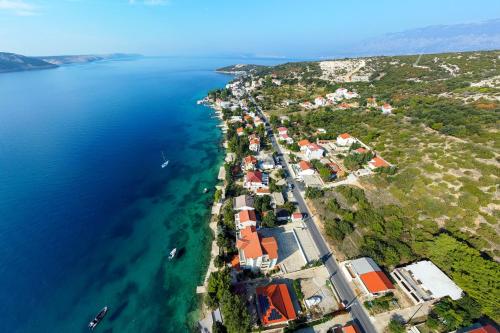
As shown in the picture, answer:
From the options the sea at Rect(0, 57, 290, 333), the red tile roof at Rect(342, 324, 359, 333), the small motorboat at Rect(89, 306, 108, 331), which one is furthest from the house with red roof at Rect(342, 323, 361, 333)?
the small motorboat at Rect(89, 306, 108, 331)

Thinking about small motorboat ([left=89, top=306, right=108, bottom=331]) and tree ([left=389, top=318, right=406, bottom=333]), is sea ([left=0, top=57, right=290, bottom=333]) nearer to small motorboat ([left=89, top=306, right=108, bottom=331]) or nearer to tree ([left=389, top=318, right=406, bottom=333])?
small motorboat ([left=89, top=306, right=108, bottom=331])

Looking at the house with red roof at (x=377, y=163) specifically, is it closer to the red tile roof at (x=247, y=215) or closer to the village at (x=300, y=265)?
the village at (x=300, y=265)

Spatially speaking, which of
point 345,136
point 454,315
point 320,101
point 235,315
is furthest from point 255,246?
point 320,101

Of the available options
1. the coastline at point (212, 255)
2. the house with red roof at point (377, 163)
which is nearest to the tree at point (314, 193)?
the house with red roof at point (377, 163)

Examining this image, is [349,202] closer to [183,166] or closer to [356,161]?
[356,161]

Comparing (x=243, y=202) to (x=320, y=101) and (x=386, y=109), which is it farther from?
(x=320, y=101)

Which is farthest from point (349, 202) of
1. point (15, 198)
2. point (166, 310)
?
point (15, 198)
